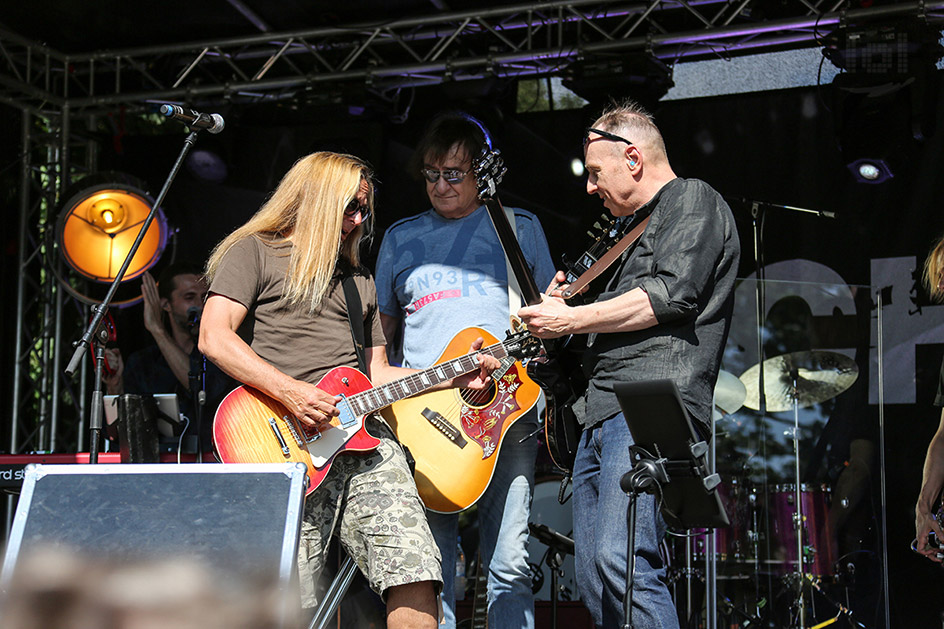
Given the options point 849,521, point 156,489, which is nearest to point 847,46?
point 849,521

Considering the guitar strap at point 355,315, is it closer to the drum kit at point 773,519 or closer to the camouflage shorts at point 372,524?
the camouflage shorts at point 372,524

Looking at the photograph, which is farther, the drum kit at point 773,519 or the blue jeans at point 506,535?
the drum kit at point 773,519

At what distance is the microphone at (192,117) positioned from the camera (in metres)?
3.91

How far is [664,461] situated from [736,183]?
382cm

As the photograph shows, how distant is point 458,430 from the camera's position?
13.7 feet

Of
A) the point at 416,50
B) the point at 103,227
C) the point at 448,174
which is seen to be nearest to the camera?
the point at 448,174

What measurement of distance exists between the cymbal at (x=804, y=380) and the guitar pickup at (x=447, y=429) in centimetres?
225

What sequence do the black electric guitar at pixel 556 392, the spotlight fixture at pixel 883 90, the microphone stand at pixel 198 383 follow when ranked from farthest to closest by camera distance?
the spotlight fixture at pixel 883 90 → the microphone stand at pixel 198 383 → the black electric guitar at pixel 556 392

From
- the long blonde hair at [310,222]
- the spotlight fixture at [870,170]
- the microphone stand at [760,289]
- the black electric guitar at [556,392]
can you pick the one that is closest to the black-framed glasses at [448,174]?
the long blonde hair at [310,222]

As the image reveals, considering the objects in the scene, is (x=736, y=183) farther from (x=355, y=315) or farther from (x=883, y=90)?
(x=355, y=315)

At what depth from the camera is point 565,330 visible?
332cm

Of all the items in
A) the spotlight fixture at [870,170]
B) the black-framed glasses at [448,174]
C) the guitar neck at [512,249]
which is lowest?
the guitar neck at [512,249]

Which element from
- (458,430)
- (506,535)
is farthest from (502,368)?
(506,535)

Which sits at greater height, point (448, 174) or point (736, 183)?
point (736, 183)
